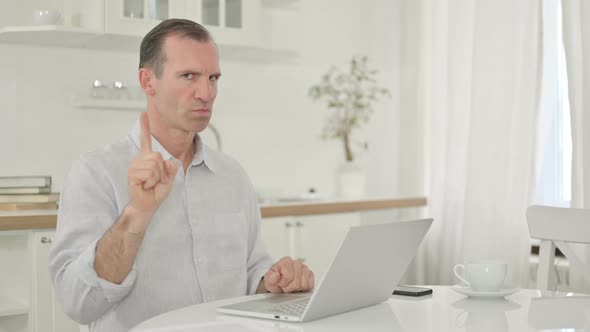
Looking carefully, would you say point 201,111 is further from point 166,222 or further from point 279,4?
point 279,4

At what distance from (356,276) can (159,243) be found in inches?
21.9

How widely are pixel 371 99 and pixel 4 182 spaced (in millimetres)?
2160

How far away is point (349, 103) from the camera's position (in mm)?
4504

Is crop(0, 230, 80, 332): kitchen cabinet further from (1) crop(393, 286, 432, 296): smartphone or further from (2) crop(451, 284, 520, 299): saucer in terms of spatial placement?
(2) crop(451, 284, 520, 299): saucer

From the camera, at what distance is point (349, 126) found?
14.6ft

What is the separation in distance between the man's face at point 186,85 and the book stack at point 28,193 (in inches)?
53.9

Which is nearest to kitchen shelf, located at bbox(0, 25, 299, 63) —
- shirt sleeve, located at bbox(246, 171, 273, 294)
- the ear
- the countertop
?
the countertop

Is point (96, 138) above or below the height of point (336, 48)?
below

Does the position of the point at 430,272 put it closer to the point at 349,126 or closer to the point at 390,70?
the point at 349,126

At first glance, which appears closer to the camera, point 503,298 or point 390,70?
point 503,298

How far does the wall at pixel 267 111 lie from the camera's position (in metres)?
3.57

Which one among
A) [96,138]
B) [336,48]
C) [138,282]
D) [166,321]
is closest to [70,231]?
[138,282]

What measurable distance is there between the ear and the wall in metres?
1.76

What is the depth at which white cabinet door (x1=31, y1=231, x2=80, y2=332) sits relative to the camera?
9.33 feet
